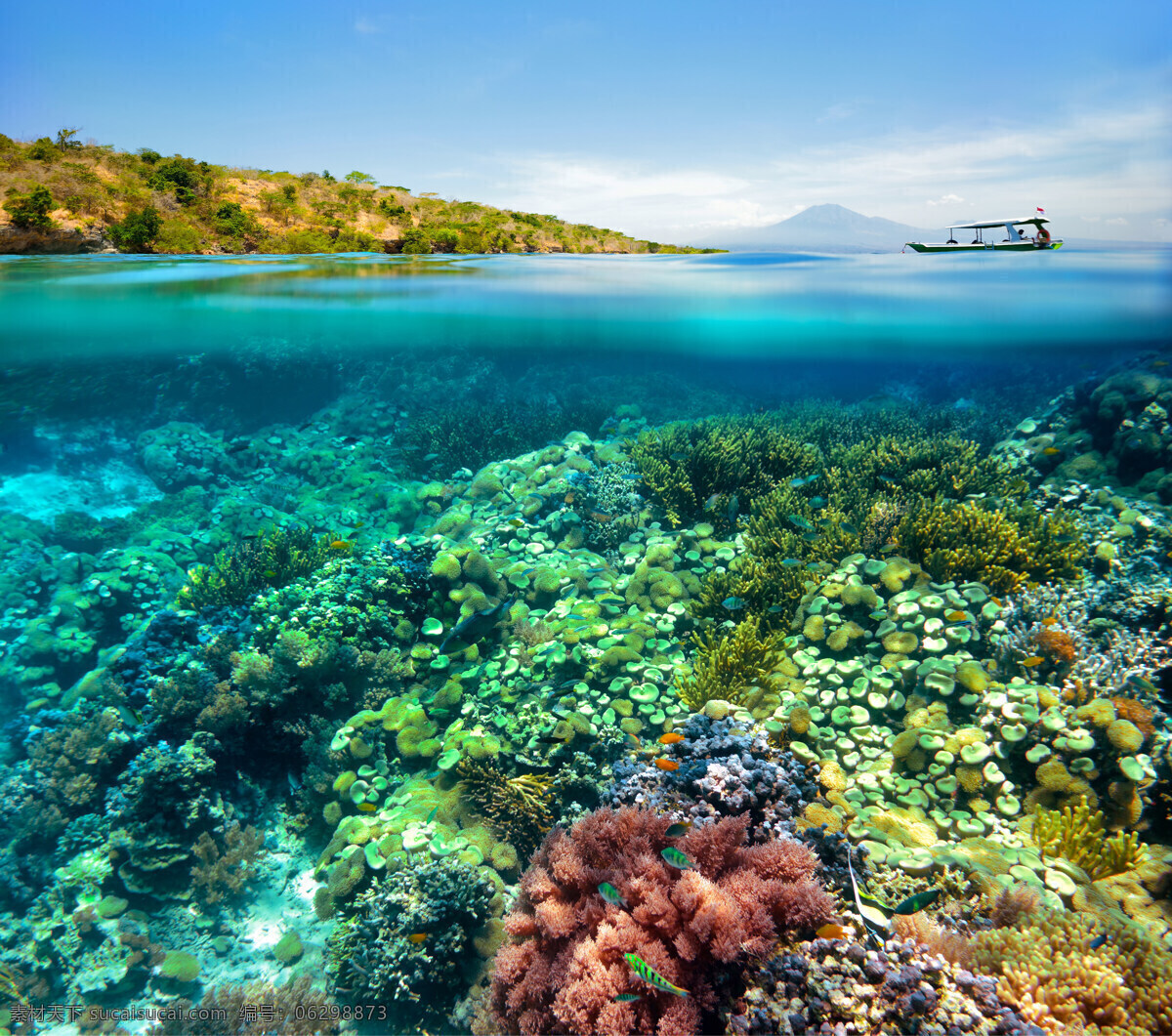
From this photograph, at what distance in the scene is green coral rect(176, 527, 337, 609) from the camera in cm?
809

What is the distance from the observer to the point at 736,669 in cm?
561

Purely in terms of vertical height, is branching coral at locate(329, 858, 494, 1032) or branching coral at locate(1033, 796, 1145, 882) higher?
branching coral at locate(1033, 796, 1145, 882)

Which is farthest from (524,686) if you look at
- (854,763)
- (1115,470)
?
(1115,470)

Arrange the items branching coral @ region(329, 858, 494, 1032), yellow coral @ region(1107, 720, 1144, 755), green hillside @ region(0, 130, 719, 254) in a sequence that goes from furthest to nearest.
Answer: green hillside @ region(0, 130, 719, 254) < yellow coral @ region(1107, 720, 1144, 755) < branching coral @ region(329, 858, 494, 1032)

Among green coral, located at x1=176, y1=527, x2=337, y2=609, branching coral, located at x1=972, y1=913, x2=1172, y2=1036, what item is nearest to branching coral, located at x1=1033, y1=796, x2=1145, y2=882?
branching coral, located at x1=972, y1=913, x2=1172, y2=1036

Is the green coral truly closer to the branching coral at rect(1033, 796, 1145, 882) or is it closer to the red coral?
the red coral

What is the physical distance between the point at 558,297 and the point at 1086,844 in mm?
18188

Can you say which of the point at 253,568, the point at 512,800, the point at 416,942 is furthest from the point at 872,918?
the point at 253,568

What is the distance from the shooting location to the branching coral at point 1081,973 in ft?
8.32

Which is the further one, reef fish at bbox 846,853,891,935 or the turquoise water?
the turquoise water

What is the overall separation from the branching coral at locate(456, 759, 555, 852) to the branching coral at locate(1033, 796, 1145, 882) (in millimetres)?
3846

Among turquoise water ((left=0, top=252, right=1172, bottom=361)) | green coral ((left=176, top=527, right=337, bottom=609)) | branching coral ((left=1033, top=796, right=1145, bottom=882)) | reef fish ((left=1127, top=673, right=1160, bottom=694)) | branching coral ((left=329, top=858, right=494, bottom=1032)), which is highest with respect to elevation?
turquoise water ((left=0, top=252, right=1172, bottom=361))

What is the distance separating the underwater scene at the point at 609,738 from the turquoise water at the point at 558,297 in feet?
8.22

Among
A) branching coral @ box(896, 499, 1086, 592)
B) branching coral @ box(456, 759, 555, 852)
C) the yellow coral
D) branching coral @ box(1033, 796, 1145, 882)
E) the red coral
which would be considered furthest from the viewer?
branching coral @ box(896, 499, 1086, 592)
